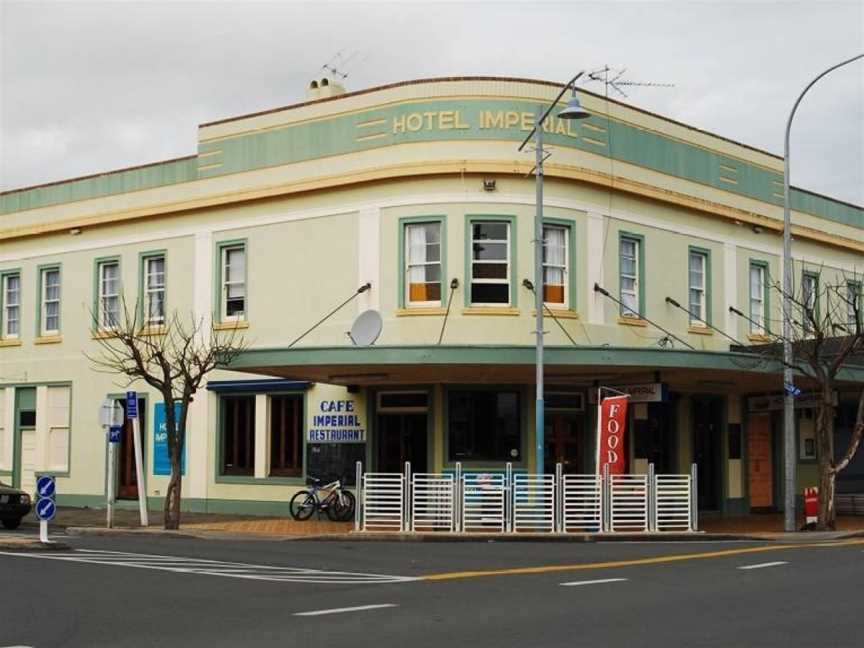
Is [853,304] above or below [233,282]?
below

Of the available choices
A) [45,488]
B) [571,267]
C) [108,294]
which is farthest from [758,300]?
[45,488]

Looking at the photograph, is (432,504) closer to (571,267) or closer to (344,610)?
(571,267)

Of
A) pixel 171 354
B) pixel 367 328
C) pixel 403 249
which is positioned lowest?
pixel 171 354

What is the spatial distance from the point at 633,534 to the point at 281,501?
9.00m

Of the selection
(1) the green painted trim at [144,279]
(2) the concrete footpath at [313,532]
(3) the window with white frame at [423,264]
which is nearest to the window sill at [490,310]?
(3) the window with white frame at [423,264]

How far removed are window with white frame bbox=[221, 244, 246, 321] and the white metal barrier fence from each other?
7807 millimetres

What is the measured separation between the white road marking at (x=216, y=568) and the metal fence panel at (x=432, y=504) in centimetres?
630

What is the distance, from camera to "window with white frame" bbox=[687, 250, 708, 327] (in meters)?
32.0

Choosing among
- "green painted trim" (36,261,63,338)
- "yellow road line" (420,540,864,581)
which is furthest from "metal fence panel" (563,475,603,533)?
"green painted trim" (36,261,63,338)

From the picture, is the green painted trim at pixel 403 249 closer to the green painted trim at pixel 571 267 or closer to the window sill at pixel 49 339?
the green painted trim at pixel 571 267

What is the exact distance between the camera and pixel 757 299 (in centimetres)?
3431

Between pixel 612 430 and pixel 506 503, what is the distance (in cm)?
259

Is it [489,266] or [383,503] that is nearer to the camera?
[383,503]

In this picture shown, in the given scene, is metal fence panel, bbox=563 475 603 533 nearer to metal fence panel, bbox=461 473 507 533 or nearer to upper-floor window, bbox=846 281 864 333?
metal fence panel, bbox=461 473 507 533
